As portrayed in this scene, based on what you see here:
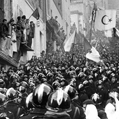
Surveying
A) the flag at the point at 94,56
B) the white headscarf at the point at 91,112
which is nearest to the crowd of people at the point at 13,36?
the flag at the point at 94,56

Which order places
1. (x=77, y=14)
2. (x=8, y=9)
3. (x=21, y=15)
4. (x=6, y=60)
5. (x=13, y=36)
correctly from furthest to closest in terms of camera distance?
(x=77, y=14) < (x=21, y=15) < (x=8, y=9) < (x=13, y=36) < (x=6, y=60)

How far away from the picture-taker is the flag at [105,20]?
2697 cm

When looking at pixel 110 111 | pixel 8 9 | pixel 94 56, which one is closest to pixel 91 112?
pixel 110 111

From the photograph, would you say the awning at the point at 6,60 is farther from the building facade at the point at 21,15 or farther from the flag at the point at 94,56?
the flag at the point at 94,56

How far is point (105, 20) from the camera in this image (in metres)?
27.1

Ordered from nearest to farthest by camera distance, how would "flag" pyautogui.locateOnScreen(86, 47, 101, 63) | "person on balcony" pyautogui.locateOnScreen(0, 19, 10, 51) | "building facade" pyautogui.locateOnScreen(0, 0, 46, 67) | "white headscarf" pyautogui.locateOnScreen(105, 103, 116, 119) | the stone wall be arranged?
"white headscarf" pyautogui.locateOnScreen(105, 103, 116, 119), "flag" pyautogui.locateOnScreen(86, 47, 101, 63), "person on balcony" pyautogui.locateOnScreen(0, 19, 10, 51), "building facade" pyautogui.locateOnScreen(0, 0, 46, 67), the stone wall

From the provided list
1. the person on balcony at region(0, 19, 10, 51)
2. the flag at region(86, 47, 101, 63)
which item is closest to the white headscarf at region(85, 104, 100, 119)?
the flag at region(86, 47, 101, 63)

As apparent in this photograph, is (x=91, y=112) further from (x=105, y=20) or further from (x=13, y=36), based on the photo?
(x=105, y=20)

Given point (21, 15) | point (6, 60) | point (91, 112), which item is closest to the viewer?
point (91, 112)

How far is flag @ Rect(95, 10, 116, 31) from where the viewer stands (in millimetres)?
26969

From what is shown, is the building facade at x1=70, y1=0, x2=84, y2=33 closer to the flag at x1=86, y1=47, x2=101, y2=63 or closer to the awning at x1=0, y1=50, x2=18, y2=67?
the awning at x1=0, y1=50, x2=18, y2=67

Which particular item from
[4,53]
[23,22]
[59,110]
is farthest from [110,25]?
[59,110]

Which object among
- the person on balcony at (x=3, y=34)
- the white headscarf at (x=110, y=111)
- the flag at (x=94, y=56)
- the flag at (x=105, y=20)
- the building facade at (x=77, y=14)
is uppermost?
the building facade at (x=77, y=14)

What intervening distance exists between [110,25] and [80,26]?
225 ft
